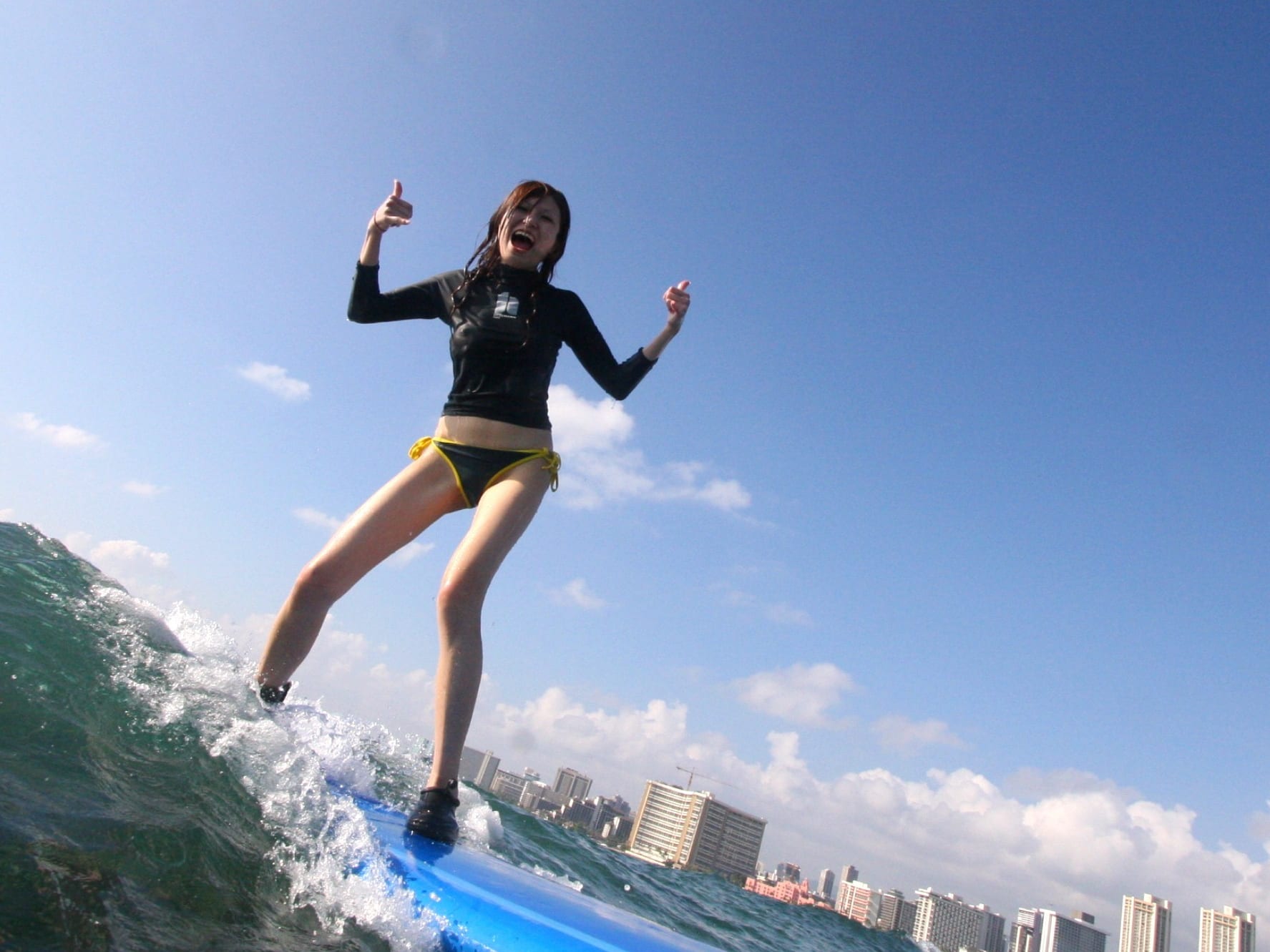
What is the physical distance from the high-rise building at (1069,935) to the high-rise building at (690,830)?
93.2 meters

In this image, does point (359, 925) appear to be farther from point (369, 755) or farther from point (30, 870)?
point (369, 755)

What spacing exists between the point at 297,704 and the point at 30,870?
6.36 feet

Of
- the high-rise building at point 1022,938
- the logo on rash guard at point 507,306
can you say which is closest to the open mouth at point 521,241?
the logo on rash guard at point 507,306

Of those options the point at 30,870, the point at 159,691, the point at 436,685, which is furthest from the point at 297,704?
the point at 30,870

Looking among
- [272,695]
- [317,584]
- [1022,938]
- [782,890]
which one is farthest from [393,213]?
[1022,938]

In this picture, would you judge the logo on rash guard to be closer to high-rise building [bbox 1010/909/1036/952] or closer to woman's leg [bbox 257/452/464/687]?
woman's leg [bbox 257/452/464/687]

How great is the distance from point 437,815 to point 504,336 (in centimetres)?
193

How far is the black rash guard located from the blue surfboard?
169 centimetres

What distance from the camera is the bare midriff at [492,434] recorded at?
125 inches

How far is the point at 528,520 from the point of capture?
10.2ft

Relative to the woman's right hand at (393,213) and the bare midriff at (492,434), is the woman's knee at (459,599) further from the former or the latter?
the woman's right hand at (393,213)

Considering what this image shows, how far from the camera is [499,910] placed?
1.82 metres

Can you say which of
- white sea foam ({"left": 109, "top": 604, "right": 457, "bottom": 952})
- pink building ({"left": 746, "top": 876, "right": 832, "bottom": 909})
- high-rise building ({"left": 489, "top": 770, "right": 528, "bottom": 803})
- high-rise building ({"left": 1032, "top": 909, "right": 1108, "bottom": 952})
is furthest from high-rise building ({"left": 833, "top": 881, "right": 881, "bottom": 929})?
white sea foam ({"left": 109, "top": 604, "right": 457, "bottom": 952})

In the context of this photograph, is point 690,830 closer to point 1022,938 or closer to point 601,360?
point 601,360
